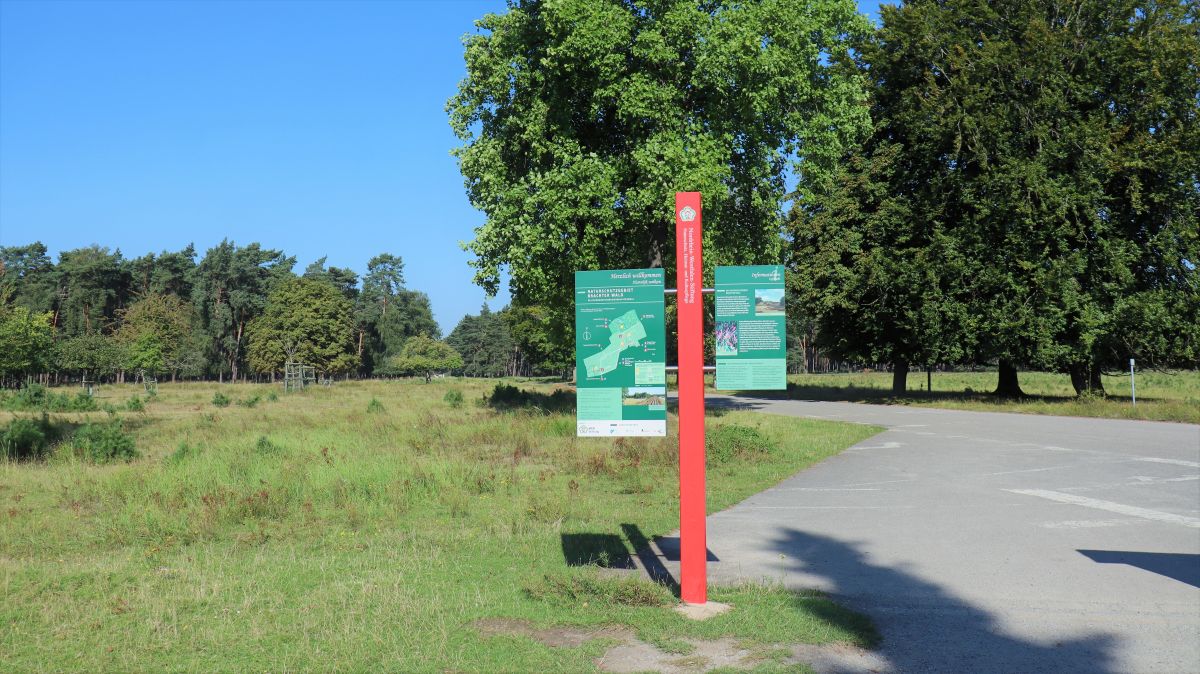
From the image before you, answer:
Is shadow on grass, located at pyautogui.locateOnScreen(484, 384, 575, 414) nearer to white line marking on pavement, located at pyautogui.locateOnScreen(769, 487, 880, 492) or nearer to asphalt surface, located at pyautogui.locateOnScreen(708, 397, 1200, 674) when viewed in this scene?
asphalt surface, located at pyautogui.locateOnScreen(708, 397, 1200, 674)

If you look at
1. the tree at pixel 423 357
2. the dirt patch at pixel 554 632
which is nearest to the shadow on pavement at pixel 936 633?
the dirt patch at pixel 554 632

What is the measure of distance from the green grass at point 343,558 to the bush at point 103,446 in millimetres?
338

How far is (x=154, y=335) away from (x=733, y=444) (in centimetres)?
6305

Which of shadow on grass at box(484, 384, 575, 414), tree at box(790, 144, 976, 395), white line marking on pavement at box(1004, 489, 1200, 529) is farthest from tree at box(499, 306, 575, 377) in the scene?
white line marking on pavement at box(1004, 489, 1200, 529)

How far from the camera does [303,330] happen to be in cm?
8281

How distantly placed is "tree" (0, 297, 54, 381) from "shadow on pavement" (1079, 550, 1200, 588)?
40515mm

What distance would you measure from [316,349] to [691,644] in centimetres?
8312

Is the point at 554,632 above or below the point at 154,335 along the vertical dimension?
below

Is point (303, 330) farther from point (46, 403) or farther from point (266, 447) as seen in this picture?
point (266, 447)

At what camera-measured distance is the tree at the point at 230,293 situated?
3666 inches

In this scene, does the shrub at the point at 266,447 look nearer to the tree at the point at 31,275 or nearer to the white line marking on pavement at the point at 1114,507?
the white line marking on pavement at the point at 1114,507

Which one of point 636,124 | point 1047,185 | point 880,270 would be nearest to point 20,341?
point 636,124

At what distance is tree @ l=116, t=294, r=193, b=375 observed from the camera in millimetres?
63125

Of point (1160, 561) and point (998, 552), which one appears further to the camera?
point (998, 552)
